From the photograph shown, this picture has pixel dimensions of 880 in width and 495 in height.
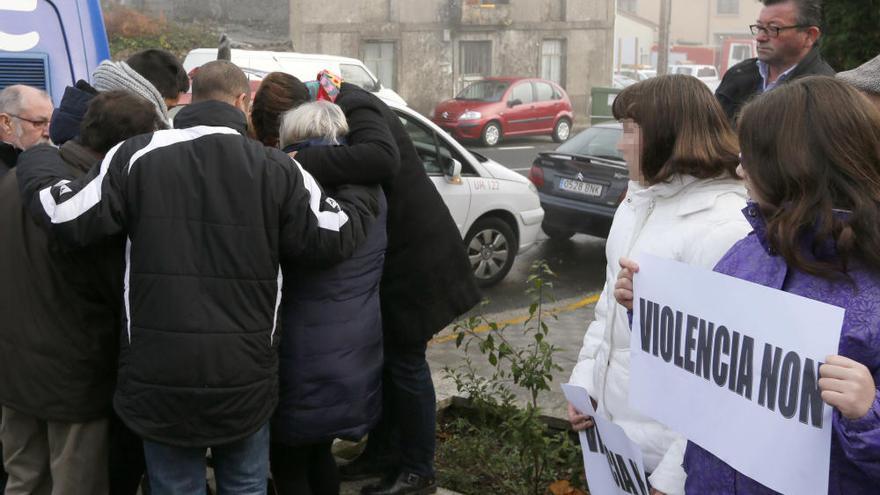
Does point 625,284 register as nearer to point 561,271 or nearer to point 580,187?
point 561,271

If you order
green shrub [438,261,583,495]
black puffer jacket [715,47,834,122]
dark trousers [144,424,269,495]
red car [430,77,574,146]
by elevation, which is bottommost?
red car [430,77,574,146]

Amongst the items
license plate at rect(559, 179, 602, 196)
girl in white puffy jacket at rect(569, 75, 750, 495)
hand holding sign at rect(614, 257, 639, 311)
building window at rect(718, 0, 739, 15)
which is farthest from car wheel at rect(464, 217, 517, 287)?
building window at rect(718, 0, 739, 15)

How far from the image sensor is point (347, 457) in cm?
439

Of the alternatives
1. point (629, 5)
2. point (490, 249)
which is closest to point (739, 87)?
point (490, 249)

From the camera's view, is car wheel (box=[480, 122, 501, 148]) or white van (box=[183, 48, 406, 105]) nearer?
white van (box=[183, 48, 406, 105])

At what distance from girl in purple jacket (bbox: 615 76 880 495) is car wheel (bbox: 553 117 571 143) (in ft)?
82.8

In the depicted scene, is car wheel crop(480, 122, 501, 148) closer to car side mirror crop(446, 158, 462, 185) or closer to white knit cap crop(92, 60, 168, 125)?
car side mirror crop(446, 158, 462, 185)

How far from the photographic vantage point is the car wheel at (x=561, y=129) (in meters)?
26.9

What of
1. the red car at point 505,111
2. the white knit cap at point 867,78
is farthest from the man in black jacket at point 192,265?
the red car at point 505,111

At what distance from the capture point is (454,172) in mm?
8164

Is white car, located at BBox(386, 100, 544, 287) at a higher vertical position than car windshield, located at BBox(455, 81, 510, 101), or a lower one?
higher

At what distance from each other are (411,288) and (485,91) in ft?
76.9

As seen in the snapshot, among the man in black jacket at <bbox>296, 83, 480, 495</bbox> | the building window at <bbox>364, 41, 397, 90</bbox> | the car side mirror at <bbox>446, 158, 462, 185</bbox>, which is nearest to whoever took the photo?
the man in black jacket at <bbox>296, 83, 480, 495</bbox>

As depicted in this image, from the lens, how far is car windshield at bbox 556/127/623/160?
1019cm
